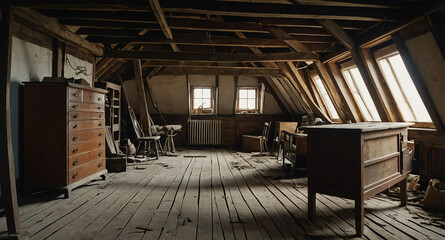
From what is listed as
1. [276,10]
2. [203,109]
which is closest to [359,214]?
[276,10]

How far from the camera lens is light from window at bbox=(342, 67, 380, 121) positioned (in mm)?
5023

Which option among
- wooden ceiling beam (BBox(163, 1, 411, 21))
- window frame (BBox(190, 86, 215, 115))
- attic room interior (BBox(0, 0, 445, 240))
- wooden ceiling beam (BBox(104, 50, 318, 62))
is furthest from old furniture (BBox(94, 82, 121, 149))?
wooden ceiling beam (BBox(163, 1, 411, 21))

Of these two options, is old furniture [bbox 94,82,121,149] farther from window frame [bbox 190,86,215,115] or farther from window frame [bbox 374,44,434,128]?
window frame [bbox 374,44,434,128]

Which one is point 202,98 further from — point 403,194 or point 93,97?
point 403,194

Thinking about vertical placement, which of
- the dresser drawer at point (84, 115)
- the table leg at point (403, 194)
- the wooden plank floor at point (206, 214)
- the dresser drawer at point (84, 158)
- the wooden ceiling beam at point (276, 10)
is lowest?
the wooden plank floor at point (206, 214)

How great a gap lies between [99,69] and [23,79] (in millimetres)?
2570

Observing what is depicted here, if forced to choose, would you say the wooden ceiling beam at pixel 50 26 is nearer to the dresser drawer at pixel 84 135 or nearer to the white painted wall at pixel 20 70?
the white painted wall at pixel 20 70

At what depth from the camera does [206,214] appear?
2.77 meters

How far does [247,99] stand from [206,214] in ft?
21.9

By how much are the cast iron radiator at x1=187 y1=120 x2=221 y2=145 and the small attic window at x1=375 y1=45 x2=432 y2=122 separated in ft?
18.6

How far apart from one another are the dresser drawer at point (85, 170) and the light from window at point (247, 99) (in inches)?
225

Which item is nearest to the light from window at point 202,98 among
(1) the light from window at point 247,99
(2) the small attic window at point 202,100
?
(2) the small attic window at point 202,100

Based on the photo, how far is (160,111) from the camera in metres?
9.12

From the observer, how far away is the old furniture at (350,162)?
2.25m
